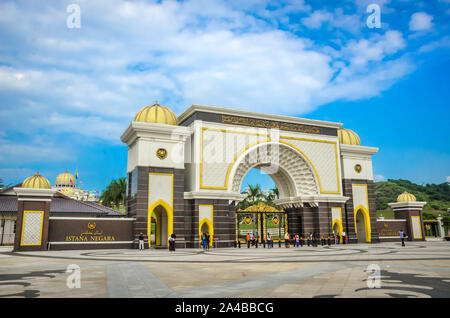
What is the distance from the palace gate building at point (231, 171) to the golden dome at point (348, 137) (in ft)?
0.34

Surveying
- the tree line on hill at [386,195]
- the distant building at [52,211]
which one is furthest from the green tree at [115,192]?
the distant building at [52,211]

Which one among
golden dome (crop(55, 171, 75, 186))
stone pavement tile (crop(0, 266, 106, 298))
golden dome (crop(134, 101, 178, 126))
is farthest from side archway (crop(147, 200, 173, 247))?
golden dome (crop(55, 171, 75, 186))

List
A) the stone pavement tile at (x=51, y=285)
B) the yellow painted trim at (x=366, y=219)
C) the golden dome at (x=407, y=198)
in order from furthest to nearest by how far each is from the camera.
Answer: the golden dome at (x=407, y=198)
the yellow painted trim at (x=366, y=219)
the stone pavement tile at (x=51, y=285)

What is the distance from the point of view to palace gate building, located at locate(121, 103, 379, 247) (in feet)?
84.0

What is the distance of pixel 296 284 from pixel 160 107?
21.8 meters

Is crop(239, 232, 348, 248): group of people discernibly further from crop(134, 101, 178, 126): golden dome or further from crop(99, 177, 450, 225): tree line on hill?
crop(99, 177, 450, 225): tree line on hill

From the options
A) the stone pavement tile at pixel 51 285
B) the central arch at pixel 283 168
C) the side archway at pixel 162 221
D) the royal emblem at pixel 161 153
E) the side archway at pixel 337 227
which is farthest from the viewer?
the side archway at pixel 337 227

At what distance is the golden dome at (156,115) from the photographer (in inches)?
1049

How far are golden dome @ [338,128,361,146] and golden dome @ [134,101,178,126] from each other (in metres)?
16.4

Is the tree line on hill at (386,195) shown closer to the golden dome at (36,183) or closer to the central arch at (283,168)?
the central arch at (283,168)

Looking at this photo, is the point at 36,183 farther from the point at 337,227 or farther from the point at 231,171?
the point at 337,227

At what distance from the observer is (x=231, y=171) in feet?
89.6

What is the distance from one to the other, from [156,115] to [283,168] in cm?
1165

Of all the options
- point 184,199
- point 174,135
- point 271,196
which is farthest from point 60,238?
point 271,196
